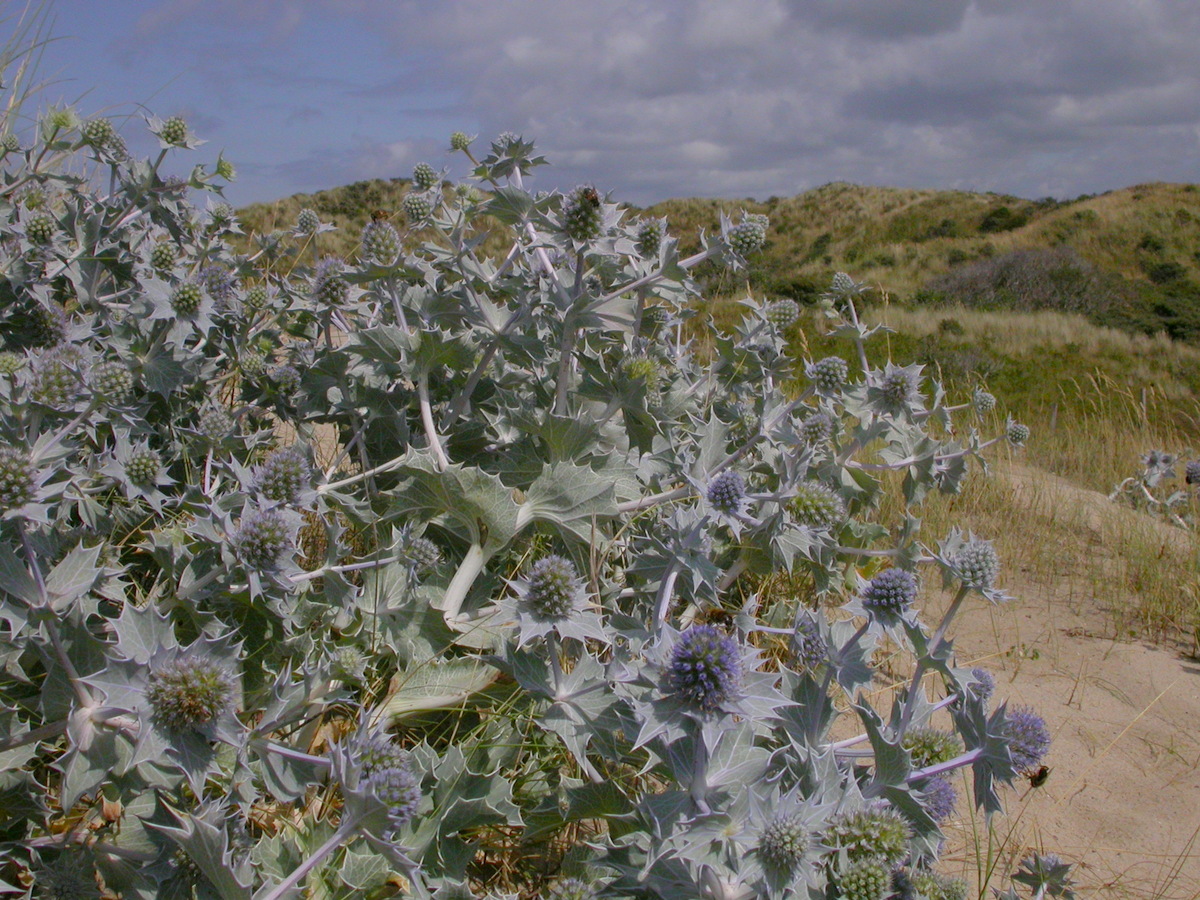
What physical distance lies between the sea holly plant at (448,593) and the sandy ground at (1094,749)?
9.2 inches

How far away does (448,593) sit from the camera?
2.23m

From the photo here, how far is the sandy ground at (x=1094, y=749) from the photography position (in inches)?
89.1

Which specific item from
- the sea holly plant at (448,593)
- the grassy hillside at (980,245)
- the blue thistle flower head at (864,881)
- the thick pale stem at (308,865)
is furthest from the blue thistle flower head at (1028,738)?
the grassy hillside at (980,245)

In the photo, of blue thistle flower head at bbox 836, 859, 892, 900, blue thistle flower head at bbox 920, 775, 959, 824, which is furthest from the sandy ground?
blue thistle flower head at bbox 836, 859, 892, 900

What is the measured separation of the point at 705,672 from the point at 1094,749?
80.2 inches

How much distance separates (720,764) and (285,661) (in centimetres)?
113

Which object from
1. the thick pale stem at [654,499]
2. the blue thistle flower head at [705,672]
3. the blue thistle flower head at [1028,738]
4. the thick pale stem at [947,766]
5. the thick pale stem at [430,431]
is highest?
the thick pale stem at [430,431]

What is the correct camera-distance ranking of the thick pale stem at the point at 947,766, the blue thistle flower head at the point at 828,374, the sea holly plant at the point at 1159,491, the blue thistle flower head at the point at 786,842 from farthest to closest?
1. the sea holly plant at the point at 1159,491
2. the blue thistle flower head at the point at 828,374
3. the thick pale stem at the point at 947,766
4. the blue thistle flower head at the point at 786,842

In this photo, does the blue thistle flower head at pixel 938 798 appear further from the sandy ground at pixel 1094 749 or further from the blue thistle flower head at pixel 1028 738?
the blue thistle flower head at pixel 1028 738

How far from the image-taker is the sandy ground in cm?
226

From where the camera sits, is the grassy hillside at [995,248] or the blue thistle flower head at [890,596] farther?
the grassy hillside at [995,248]

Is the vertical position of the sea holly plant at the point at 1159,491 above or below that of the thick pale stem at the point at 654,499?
below

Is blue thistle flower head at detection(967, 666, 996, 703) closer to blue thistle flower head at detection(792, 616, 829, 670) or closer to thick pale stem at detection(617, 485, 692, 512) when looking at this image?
blue thistle flower head at detection(792, 616, 829, 670)

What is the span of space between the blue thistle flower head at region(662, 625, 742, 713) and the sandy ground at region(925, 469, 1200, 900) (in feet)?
2.93
